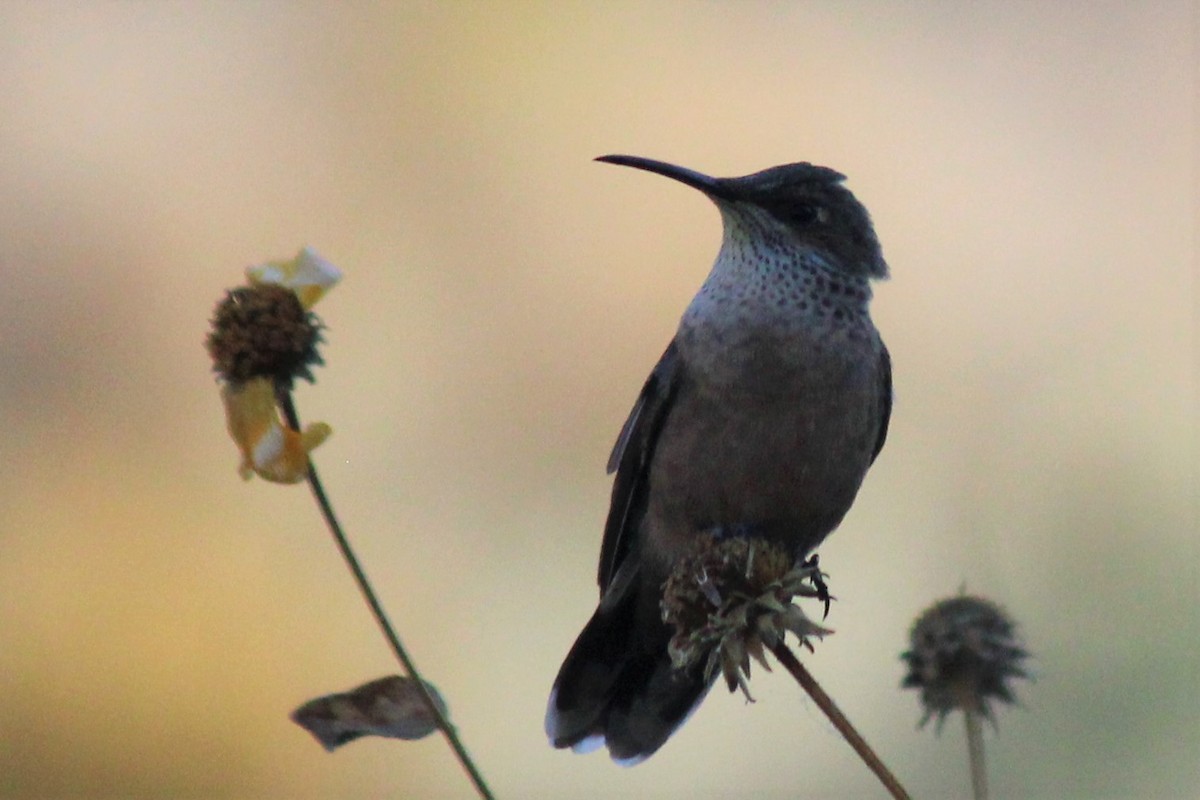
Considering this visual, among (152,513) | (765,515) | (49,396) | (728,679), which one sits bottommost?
(728,679)

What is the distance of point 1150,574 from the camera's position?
7.01m

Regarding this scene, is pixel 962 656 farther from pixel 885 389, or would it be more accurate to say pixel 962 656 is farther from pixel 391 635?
pixel 391 635

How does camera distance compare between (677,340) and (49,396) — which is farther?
(49,396)

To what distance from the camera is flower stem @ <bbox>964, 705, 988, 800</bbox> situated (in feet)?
7.83

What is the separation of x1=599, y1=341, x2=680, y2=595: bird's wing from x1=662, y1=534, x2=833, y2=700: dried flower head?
1112 mm

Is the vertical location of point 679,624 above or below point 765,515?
below

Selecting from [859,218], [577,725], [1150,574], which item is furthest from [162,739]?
[1150,574]

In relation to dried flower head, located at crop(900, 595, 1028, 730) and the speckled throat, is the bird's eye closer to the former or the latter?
the speckled throat

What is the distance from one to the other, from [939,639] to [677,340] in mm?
1400

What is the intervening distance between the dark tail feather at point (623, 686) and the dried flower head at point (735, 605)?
136cm

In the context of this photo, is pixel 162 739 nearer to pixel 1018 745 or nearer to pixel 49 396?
pixel 49 396

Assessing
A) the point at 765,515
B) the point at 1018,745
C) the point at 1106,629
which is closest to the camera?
the point at 765,515

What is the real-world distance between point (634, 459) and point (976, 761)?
7.36 feet

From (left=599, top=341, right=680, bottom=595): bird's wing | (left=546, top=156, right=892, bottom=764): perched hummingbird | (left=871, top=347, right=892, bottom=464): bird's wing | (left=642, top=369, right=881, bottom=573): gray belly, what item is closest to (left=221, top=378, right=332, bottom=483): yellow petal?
(left=546, top=156, right=892, bottom=764): perched hummingbird
